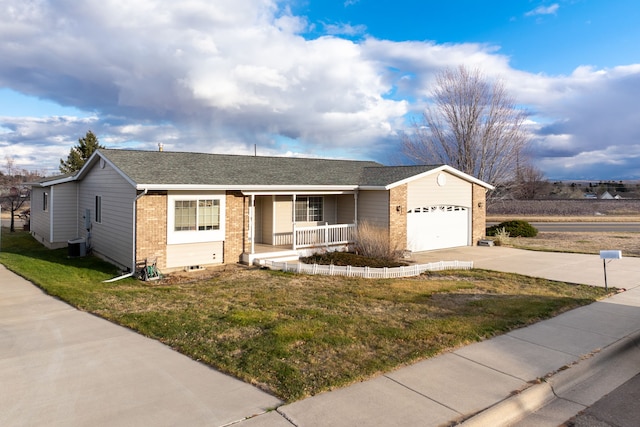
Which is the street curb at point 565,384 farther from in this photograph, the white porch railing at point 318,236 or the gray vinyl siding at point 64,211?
the gray vinyl siding at point 64,211

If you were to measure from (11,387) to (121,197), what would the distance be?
962 cm

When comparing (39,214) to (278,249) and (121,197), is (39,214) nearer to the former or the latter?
(121,197)

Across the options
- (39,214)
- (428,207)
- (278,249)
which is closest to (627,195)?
(428,207)

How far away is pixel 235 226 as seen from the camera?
15367mm

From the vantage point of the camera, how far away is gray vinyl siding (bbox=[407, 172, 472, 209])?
1912 centimetres

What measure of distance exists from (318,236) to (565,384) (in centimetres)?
1222

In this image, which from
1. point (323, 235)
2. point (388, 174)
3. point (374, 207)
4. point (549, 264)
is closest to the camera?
point (549, 264)

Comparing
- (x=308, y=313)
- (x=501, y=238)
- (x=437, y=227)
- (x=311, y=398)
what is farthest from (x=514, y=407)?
(x=501, y=238)

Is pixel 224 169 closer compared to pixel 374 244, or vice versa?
pixel 374 244

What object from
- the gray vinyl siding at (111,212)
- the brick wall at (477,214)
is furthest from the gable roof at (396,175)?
the gray vinyl siding at (111,212)

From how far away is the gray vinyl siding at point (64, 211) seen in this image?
18.8 meters

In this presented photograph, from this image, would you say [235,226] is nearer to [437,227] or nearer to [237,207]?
[237,207]

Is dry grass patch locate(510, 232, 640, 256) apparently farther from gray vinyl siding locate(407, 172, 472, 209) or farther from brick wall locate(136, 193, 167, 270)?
brick wall locate(136, 193, 167, 270)

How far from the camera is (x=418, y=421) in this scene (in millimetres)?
4664
